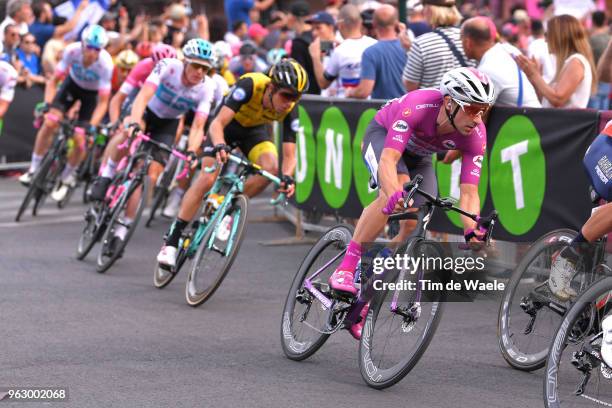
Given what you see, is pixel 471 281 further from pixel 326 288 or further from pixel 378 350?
pixel 326 288

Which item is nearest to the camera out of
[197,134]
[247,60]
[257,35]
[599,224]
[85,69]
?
[599,224]

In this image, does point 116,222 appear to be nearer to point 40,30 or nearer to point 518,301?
point 518,301

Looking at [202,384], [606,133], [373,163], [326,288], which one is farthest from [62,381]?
[606,133]

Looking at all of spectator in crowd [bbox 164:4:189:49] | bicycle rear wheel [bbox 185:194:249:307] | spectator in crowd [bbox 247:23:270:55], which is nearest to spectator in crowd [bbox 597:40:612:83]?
bicycle rear wheel [bbox 185:194:249:307]

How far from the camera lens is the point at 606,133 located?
6.76 meters

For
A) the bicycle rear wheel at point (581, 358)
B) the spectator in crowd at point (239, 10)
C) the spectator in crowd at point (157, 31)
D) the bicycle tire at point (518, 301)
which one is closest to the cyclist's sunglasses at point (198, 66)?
the bicycle tire at point (518, 301)

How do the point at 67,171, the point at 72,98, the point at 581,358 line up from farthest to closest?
the point at 72,98 < the point at 67,171 < the point at 581,358

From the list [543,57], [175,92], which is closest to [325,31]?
[543,57]

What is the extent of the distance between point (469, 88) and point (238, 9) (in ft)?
50.1

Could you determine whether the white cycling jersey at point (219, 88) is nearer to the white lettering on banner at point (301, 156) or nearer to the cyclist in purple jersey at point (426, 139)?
the white lettering on banner at point (301, 156)

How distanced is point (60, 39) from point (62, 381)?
47.5 feet

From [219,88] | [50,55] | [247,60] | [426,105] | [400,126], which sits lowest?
[50,55]

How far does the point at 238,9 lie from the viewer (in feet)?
71.3

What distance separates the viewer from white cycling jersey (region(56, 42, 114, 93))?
596 inches
